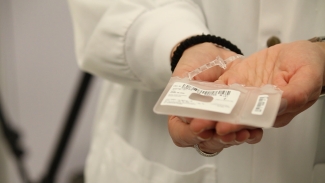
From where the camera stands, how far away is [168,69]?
0.37 metres

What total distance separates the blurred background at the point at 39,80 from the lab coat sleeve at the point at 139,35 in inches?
23.3

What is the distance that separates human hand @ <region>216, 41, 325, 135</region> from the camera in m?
0.24

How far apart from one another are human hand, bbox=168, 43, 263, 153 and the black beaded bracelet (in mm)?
23

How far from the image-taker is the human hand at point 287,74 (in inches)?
9.5

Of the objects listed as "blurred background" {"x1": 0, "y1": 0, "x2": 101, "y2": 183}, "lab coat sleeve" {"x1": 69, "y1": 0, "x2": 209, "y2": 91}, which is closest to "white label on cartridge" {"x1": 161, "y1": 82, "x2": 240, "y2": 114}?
"lab coat sleeve" {"x1": 69, "y1": 0, "x2": 209, "y2": 91}

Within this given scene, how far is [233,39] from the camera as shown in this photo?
38 cm

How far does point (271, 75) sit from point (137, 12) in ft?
0.58

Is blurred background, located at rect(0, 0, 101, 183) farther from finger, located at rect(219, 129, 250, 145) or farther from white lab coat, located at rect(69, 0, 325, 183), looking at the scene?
finger, located at rect(219, 129, 250, 145)

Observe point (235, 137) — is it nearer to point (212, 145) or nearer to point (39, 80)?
point (212, 145)

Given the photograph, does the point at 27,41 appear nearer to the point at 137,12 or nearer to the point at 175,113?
the point at 137,12

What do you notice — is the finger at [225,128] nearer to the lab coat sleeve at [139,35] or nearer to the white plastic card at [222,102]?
the white plastic card at [222,102]

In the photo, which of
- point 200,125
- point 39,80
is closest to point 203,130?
point 200,125

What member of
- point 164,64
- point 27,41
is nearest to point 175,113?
point 164,64

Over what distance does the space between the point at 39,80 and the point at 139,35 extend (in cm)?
74
